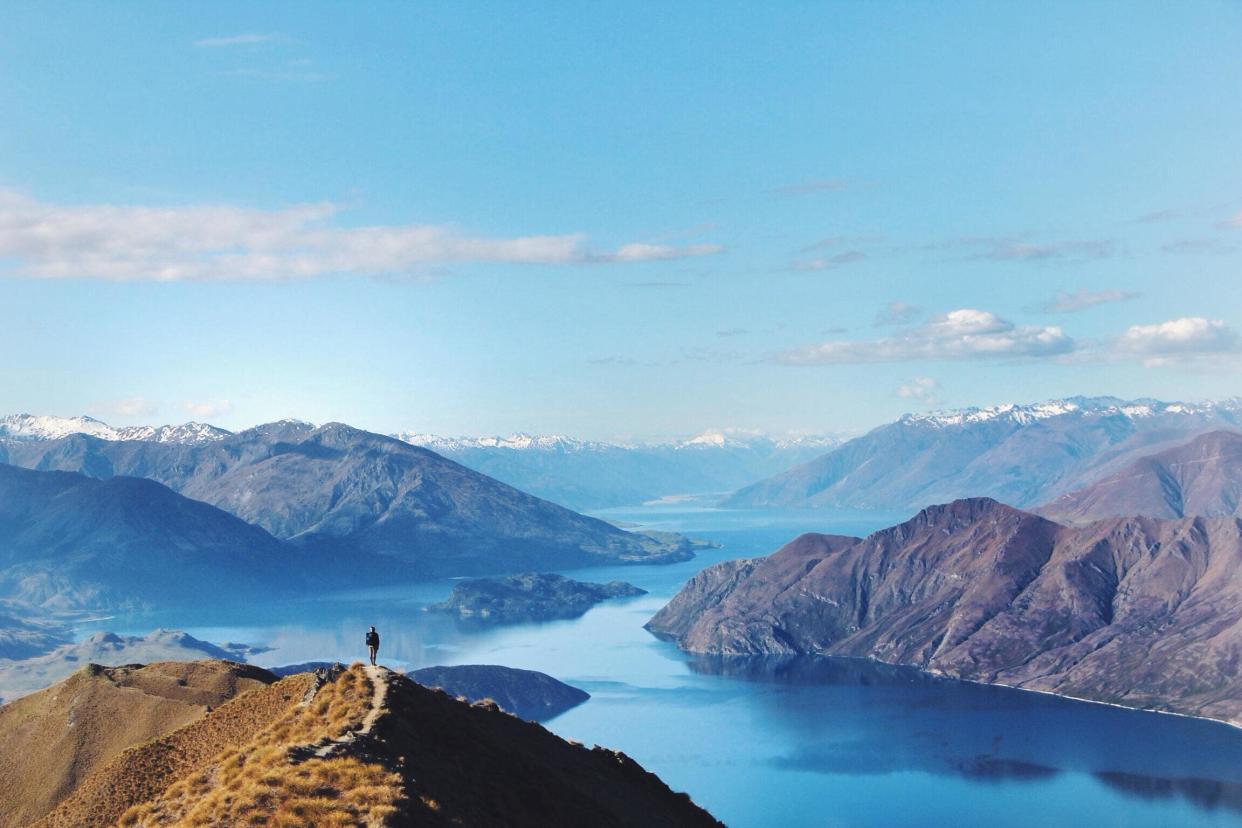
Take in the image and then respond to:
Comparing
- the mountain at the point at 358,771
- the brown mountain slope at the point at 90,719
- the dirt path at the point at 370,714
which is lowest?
the brown mountain slope at the point at 90,719

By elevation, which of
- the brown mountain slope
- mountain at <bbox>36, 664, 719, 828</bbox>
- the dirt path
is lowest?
the brown mountain slope

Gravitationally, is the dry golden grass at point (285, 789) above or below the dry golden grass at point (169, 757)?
above

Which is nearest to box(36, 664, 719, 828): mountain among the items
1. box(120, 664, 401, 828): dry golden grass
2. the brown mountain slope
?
box(120, 664, 401, 828): dry golden grass

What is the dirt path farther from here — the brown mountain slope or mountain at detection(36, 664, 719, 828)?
the brown mountain slope

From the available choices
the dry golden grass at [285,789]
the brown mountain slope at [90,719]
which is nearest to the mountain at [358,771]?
the dry golden grass at [285,789]

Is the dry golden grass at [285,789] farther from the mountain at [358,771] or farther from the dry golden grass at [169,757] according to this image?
the dry golden grass at [169,757]

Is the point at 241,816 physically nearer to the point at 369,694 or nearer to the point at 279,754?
the point at 279,754

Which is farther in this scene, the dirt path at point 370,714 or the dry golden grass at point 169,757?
the dry golden grass at point 169,757

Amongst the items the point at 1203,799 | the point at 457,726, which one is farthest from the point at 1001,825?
the point at 457,726
